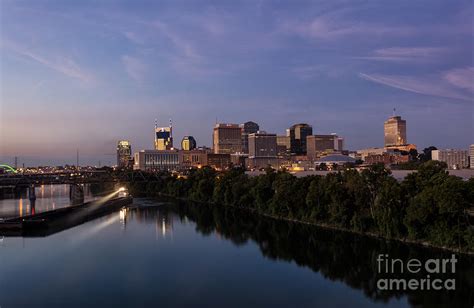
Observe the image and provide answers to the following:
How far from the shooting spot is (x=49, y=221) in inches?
1812

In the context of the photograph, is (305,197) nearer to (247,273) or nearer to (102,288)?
(247,273)

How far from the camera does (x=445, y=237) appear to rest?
96.3 ft

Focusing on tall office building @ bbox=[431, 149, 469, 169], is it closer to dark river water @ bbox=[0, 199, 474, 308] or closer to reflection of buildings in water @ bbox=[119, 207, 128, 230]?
reflection of buildings in water @ bbox=[119, 207, 128, 230]

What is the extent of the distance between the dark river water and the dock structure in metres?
2.25

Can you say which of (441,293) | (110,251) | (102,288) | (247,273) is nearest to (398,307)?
(441,293)

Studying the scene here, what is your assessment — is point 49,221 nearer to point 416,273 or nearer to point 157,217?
point 157,217

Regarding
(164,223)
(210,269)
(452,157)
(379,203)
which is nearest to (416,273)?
(379,203)

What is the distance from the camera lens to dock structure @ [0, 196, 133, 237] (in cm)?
4256

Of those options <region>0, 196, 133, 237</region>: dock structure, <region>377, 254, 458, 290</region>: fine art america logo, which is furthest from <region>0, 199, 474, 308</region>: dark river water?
Result: <region>0, 196, 133, 237</region>: dock structure

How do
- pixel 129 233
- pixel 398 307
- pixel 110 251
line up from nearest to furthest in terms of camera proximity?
pixel 398 307 → pixel 110 251 → pixel 129 233

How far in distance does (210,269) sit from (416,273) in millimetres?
11924

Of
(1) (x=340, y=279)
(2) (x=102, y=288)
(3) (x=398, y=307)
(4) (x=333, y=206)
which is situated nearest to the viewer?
(3) (x=398, y=307)

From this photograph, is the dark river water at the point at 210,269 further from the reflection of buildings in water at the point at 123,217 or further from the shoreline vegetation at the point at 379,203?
the reflection of buildings in water at the point at 123,217

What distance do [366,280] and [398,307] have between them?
4.43m
